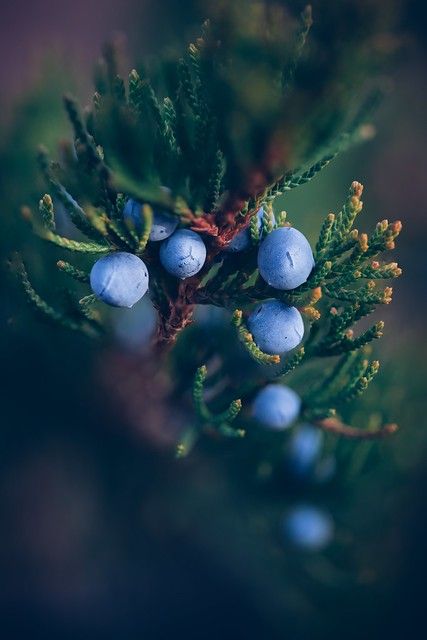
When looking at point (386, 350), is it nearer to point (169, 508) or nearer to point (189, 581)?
point (169, 508)

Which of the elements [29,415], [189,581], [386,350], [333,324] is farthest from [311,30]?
[189,581]

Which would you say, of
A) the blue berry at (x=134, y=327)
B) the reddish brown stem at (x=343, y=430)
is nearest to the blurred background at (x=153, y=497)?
the blue berry at (x=134, y=327)

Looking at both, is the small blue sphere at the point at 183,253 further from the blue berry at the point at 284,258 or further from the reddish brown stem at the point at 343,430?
the reddish brown stem at the point at 343,430

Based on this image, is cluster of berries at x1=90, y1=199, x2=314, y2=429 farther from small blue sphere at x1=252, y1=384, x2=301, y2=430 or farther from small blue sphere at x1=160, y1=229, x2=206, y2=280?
small blue sphere at x1=252, y1=384, x2=301, y2=430

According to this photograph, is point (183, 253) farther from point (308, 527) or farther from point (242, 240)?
point (308, 527)

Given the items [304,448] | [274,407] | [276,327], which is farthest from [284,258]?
[304,448]
